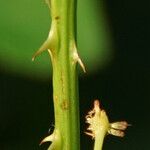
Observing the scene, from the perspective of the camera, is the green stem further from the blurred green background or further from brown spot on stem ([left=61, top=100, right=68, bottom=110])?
the blurred green background

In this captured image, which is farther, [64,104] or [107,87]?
[107,87]

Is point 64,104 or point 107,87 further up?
point 107,87

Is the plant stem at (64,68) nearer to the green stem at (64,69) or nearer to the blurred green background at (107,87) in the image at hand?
the green stem at (64,69)

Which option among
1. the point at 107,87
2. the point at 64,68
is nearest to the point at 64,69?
the point at 64,68

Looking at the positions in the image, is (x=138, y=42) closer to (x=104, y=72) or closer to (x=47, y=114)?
(x=104, y=72)

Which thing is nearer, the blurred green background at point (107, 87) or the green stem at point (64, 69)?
the green stem at point (64, 69)

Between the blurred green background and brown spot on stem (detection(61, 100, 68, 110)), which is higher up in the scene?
the blurred green background

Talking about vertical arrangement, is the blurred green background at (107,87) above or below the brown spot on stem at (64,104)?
above

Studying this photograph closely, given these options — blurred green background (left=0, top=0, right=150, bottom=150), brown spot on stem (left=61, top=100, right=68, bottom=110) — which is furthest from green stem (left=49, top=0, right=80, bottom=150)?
blurred green background (left=0, top=0, right=150, bottom=150)

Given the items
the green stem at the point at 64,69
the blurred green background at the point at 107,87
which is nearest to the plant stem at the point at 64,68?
the green stem at the point at 64,69

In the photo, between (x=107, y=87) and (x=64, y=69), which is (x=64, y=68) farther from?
(x=107, y=87)

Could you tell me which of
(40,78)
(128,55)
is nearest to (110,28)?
(128,55)
